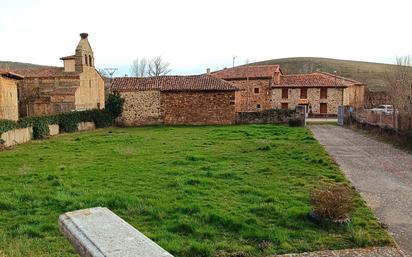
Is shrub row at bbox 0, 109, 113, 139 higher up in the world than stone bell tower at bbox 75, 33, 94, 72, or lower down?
lower down

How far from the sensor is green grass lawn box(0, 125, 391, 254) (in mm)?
5988

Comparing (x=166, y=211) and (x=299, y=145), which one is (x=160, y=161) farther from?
(x=299, y=145)

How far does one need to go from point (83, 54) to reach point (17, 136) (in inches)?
540

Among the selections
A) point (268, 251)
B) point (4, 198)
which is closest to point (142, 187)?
point (4, 198)

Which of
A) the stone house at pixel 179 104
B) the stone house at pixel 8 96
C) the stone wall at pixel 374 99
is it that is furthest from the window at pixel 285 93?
the stone house at pixel 8 96

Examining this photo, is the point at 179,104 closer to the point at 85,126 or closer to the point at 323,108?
the point at 85,126

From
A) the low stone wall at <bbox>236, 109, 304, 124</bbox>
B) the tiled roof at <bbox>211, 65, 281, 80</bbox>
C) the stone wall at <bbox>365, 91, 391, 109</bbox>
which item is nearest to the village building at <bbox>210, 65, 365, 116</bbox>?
the tiled roof at <bbox>211, 65, 281, 80</bbox>

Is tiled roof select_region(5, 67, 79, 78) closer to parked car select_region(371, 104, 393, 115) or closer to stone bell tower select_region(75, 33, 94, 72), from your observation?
stone bell tower select_region(75, 33, 94, 72)

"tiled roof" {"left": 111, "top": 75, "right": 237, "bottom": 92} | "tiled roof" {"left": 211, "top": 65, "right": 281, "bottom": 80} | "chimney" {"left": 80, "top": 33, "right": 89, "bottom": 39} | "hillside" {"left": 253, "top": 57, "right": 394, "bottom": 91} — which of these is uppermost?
"hillside" {"left": 253, "top": 57, "right": 394, "bottom": 91}

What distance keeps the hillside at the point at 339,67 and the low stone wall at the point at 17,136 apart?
65634mm

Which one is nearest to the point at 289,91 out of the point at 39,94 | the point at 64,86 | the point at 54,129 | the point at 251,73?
the point at 251,73

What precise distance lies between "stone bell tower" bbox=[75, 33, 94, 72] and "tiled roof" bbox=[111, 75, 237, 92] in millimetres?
3188

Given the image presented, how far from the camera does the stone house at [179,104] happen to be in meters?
32.9

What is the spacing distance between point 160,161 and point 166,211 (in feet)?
19.1
